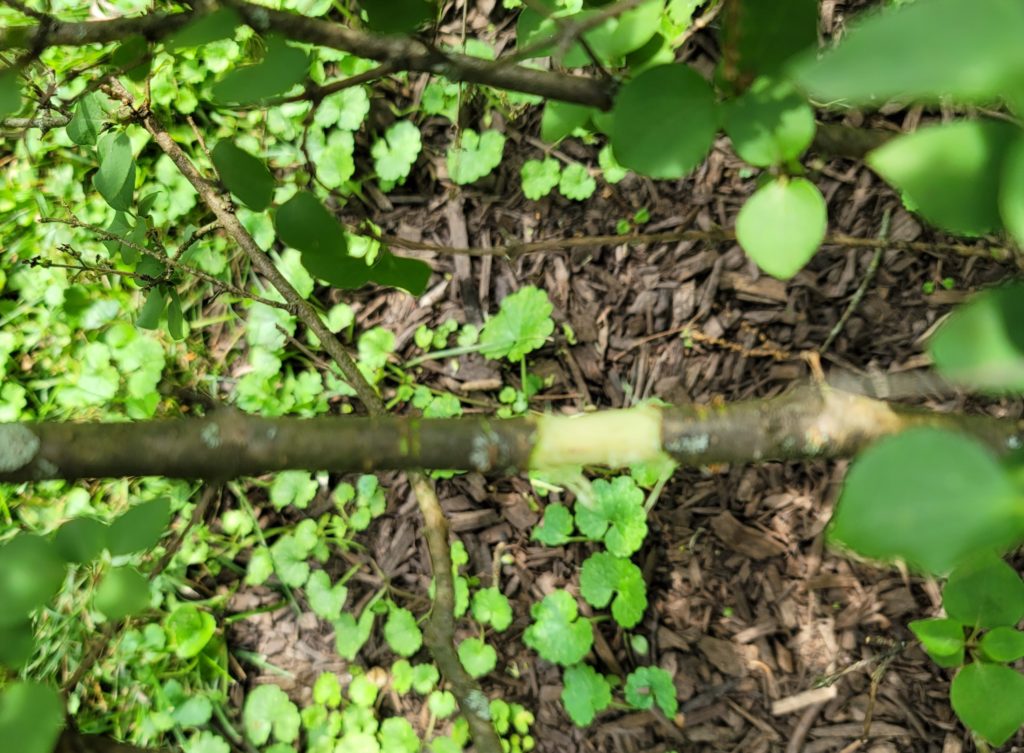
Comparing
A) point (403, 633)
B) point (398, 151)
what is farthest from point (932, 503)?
point (398, 151)

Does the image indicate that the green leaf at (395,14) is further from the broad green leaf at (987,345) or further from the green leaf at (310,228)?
the broad green leaf at (987,345)

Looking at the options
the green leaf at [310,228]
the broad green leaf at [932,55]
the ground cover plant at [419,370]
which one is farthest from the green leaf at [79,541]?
the broad green leaf at [932,55]

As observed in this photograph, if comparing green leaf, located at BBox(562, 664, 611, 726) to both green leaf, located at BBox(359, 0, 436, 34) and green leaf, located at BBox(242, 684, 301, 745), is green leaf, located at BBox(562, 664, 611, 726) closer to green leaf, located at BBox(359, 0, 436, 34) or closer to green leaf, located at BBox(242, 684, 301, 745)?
green leaf, located at BBox(242, 684, 301, 745)

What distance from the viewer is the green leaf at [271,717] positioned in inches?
73.5

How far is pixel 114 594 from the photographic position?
644 mm

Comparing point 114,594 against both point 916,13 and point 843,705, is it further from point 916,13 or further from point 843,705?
point 843,705

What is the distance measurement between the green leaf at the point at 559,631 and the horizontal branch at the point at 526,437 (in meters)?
1.17

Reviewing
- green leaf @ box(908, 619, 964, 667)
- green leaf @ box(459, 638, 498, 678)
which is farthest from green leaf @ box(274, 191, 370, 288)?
green leaf @ box(459, 638, 498, 678)

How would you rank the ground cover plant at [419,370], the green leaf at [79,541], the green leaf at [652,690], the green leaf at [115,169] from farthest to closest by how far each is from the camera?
the green leaf at [652,690]
the ground cover plant at [419,370]
the green leaf at [115,169]
the green leaf at [79,541]

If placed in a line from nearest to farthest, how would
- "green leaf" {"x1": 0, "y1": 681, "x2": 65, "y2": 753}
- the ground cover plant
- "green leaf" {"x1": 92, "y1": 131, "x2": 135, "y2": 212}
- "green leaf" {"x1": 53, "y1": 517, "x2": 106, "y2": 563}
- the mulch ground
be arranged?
"green leaf" {"x1": 0, "y1": 681, "x2": 65, "y2": 753}
"green leaf" {"x1": 53, "y1": 517, "x2": 106, "y2": 563}
"green leaf" {"x1": 92, "y1": 131, "x2": 135, "y2": 212}
the ground cover plant
the mulch ground

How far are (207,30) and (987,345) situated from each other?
583 mm

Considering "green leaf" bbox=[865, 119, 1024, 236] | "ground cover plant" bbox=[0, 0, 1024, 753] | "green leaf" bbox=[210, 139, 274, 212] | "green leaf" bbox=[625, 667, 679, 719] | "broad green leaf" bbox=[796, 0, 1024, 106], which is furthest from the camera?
"green leaf" bbox=[625, 667, 679, 719]

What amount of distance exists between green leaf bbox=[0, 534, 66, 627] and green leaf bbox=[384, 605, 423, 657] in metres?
1.31

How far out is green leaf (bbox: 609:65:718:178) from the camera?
21.9 inches
